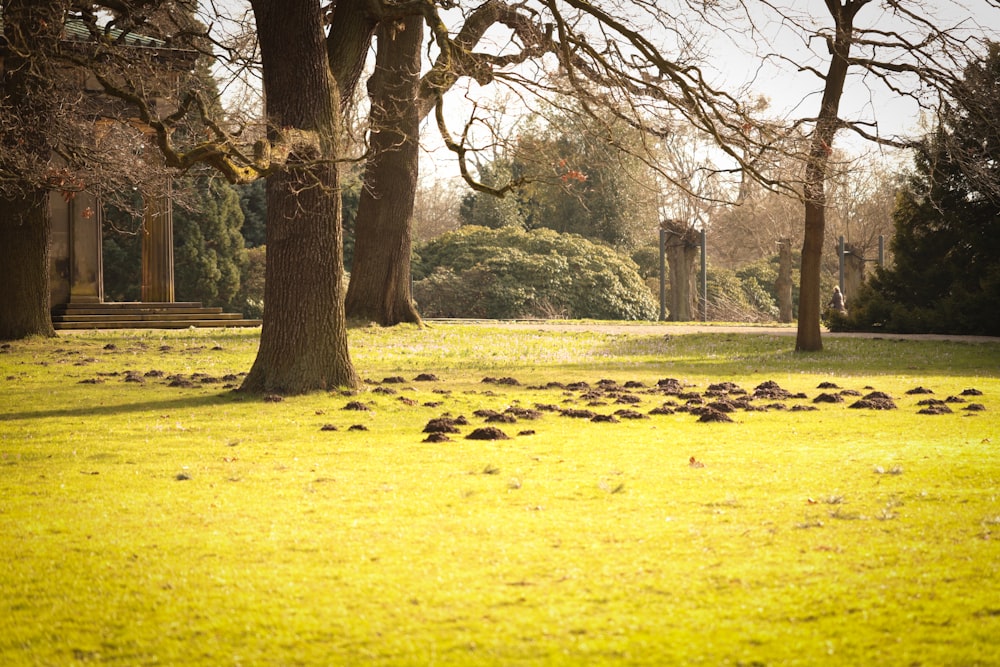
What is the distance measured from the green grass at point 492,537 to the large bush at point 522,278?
26.1 m

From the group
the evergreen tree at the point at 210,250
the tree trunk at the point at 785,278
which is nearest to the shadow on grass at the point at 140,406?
the evergreen tree at the point at 210,250

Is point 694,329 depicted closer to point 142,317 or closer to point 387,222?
point 387,222

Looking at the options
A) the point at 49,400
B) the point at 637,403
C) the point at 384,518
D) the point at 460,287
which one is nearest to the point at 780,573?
the point at 384,518

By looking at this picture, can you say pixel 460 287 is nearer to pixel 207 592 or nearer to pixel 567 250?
pixel 567 250

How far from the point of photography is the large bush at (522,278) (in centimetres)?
3775

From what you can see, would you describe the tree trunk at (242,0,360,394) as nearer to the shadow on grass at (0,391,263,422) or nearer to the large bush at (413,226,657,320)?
the shadow on grass at (0,391,263,422)

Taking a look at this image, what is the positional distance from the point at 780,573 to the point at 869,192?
47.9 meters

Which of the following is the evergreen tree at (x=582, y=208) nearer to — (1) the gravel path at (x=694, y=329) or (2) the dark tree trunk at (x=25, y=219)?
(1) the gravel path at (x=694, y=329)

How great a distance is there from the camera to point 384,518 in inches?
Answer: 241

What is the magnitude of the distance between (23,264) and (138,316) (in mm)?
7268

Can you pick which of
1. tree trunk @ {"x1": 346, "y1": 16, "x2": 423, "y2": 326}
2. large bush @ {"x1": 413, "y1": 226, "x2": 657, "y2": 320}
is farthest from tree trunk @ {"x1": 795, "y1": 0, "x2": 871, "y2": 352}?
large bush @ {"x1": 413, "y1": 226, "x2": 657, "y2": 320}

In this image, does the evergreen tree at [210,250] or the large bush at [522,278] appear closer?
the evergreen tree at [210,250]

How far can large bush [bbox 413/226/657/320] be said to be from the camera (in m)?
37.8

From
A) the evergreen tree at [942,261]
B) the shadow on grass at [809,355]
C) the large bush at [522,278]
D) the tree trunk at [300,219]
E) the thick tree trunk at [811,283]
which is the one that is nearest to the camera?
the tree trunk at [300,219]
